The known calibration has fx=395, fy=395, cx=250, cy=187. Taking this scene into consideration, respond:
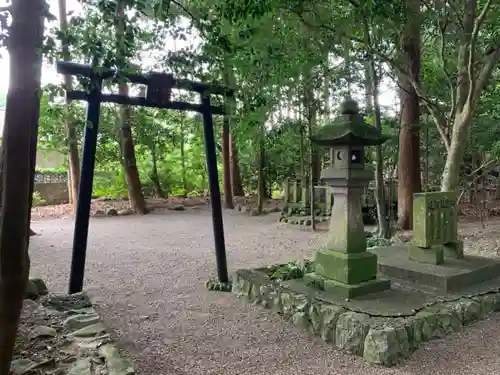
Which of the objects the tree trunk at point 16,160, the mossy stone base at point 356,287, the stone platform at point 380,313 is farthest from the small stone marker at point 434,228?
the tree trunk at point 16,160

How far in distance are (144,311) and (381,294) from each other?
235 cm

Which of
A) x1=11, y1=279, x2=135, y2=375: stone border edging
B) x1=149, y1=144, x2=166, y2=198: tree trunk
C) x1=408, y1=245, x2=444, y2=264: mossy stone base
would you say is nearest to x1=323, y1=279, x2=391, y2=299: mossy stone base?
x1=408, y1=245, x2=444, y2=264: mossy stone base

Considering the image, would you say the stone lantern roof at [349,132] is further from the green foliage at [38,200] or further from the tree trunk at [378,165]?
the green foliage at [38,200]

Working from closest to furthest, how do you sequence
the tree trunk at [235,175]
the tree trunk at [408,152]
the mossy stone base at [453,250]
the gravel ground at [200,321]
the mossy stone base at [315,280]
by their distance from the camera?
1. the gravel ground at [200,321]
2. the mossy stone base at [315,280]
3. the mossy stone base at [453,250]
4. the tree trunk at [408,152]
5. the tree trunk at [235,175]

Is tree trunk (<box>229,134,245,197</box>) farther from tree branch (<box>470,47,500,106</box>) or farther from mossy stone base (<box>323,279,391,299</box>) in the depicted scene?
mossy stone base (<box>323,279,391,299</box>)

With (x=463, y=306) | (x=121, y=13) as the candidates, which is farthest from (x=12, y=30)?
(x=463, y=306)

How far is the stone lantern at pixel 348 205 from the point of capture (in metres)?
3.77

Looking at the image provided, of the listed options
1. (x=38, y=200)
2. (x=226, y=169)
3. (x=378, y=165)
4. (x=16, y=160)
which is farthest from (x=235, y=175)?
(x=16, y=160)

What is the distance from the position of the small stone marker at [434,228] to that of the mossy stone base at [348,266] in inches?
30.8

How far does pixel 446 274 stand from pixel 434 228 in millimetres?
592

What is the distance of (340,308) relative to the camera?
11.1 feet

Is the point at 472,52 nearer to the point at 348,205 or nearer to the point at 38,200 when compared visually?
the point at 348,205

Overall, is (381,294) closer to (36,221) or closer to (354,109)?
(354,109)

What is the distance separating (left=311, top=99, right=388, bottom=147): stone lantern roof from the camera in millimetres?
3771
